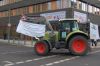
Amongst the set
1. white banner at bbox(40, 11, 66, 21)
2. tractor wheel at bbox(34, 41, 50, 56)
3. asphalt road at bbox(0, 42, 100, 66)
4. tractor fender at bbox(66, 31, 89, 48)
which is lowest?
asphalt road at bbox(0, 42, 100, 66)

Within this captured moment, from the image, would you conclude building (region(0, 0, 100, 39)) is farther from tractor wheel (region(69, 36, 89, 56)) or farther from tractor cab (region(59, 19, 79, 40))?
tractor wheel (region(69, 36, 89, 56))

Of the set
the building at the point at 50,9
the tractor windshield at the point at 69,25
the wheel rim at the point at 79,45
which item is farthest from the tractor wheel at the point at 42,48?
the building at the point at 50,9

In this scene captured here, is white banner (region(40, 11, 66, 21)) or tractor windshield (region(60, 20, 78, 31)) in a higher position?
white banner (region(40, 11, 66, 21))

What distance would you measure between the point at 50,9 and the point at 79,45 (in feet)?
103

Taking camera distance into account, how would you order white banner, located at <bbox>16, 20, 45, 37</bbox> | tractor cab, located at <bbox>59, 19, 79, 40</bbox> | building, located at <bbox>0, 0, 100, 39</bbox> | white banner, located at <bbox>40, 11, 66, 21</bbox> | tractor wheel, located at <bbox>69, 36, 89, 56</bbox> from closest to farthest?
1. tractor wheel, located at <bbox>69, 36, 89, 56</bbox>
2. tractor cab, located at <bbox>59, 19, 79, 40</bbox>
3. white banner, located at <bbox>16, 20, 45, 37</bbox>
4. white banner, located at <bbox>40, 11, 66, 21</bbox>
5. building, located at <bbox>0, 0, 100, 39</bbox>

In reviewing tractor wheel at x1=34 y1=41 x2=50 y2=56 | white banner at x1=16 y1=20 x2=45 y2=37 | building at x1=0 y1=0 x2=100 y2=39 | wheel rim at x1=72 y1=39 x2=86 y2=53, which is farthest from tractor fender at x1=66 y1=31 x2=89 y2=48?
building at x1=0 y1=0 x2=100 y2=39

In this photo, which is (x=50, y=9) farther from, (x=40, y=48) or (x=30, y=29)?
(x=40, y=48)

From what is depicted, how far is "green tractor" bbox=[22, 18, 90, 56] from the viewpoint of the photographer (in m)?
20.4

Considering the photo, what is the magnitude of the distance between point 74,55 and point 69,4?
28.0 meters

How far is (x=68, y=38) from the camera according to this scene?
67.7ft

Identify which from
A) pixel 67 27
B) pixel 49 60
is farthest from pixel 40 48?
pixel 49 60

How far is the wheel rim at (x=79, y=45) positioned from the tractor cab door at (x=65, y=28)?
1.03 metres

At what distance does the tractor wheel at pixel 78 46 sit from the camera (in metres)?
20.3

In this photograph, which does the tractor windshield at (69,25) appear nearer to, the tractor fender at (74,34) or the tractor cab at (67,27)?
the tractor cab at (67,27)
